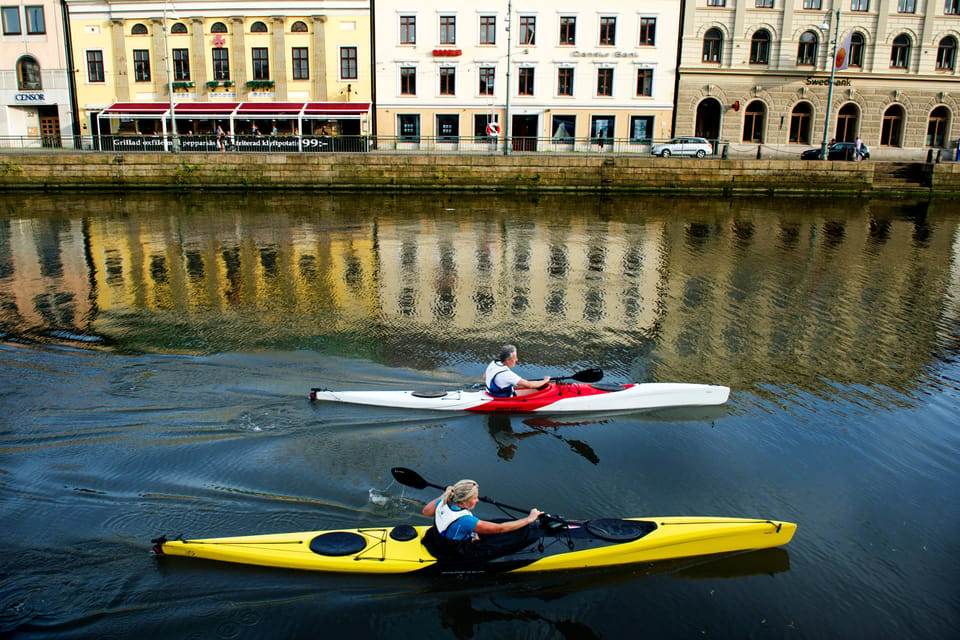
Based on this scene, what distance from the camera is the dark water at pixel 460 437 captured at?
19.6ft

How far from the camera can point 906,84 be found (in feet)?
137

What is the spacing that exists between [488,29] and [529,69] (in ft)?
10.8

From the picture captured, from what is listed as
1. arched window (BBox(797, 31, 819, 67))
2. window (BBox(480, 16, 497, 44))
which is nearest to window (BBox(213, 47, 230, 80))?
window (BBox(480, 16, 497, 44))

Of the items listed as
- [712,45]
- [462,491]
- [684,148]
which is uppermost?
[712,45]

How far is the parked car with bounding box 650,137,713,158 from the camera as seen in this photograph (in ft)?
122

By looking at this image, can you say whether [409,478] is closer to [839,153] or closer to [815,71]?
[839,153]

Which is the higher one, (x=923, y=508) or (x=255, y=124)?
(x=255, y=124)

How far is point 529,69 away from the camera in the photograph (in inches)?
1633

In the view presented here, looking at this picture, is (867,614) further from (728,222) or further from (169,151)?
(169,151)

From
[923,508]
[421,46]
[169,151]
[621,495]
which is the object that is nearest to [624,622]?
[621,495]

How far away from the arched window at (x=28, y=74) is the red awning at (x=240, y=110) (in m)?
5.28

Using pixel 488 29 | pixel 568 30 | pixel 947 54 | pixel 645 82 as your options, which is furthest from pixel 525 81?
pixel 947 54

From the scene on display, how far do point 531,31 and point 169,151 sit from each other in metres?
21.2

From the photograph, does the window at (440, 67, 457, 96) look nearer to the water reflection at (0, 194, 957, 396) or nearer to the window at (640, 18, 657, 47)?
the window at (640, 18, 657, 47)
